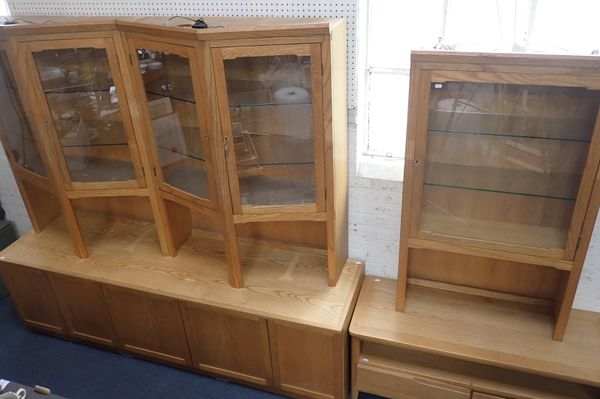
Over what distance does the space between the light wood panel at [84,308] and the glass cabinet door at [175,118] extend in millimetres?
767

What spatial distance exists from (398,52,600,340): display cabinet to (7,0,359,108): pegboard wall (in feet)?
1.45

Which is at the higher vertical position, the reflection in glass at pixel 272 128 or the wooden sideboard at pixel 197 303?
the reflection in glass at pixel 272 128

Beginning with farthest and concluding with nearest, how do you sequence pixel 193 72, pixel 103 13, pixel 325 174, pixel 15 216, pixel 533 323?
pixel 15 216 → pixel 103 13 → pixel 533 323 → pixel 325 174 → pixel 193 72

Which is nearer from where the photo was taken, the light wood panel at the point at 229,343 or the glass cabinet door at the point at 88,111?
the glass cabinet door at the point at 88,111

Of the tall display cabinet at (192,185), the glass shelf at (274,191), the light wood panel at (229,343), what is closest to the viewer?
the tall display cabinet at (192,185)

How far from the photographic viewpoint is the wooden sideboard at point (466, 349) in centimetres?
206

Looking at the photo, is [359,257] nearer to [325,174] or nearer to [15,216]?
[325,174]

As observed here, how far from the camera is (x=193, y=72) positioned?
6.36 ft

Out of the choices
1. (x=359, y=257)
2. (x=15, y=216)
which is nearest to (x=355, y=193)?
(x=359, y=257)

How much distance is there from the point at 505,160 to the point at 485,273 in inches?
24.9

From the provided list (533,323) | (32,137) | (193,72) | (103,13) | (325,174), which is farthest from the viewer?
(32,137)

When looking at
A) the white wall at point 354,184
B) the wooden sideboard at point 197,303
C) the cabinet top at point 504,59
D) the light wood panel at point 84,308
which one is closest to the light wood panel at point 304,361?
the wooden sideboard at point 197,303

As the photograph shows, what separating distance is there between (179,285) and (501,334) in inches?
60.8

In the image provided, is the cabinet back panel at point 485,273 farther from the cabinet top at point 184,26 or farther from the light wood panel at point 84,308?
the light wood panel at point 84,308
